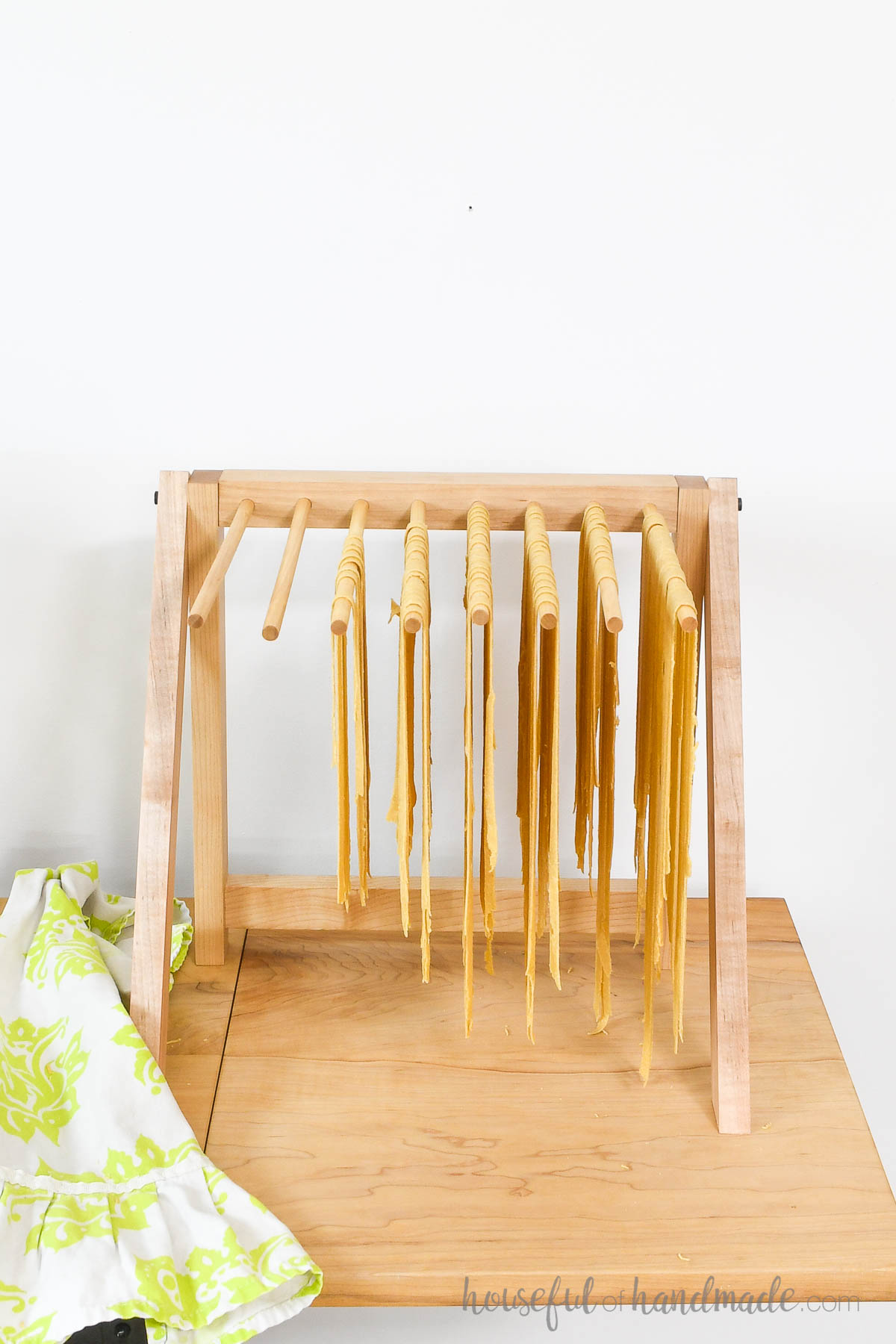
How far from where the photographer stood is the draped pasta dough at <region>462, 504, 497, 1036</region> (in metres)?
0.74

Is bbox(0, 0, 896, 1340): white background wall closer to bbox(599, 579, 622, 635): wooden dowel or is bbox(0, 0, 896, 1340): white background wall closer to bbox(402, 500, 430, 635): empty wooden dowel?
bbox(402, 500, 430, 635): empty wooden dowel

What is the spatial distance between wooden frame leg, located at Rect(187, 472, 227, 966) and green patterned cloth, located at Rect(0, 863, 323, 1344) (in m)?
0.10

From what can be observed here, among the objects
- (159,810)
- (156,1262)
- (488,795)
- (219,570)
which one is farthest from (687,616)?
(156,1262)

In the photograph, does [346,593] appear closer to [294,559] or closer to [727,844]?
[294,559]

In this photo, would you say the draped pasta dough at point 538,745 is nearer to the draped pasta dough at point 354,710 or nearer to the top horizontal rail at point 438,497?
the top horizontal rail at point 438,497

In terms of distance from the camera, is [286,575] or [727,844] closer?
[286,575]

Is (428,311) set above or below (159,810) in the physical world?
above

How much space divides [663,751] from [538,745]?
0.09 meters

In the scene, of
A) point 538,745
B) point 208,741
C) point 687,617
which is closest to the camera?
point 687,617

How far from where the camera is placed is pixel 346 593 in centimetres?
73

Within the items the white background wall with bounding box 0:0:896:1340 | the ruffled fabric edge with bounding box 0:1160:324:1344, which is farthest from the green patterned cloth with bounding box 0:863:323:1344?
the white background wall with bounding box 0:0:896:1340

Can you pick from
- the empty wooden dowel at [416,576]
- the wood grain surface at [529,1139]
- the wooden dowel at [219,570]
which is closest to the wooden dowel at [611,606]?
the empty wooden dowel at [416,576]

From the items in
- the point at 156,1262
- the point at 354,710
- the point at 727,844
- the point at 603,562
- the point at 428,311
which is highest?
the point at 428,311

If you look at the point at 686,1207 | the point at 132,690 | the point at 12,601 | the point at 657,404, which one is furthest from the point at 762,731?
the point at 12,601
